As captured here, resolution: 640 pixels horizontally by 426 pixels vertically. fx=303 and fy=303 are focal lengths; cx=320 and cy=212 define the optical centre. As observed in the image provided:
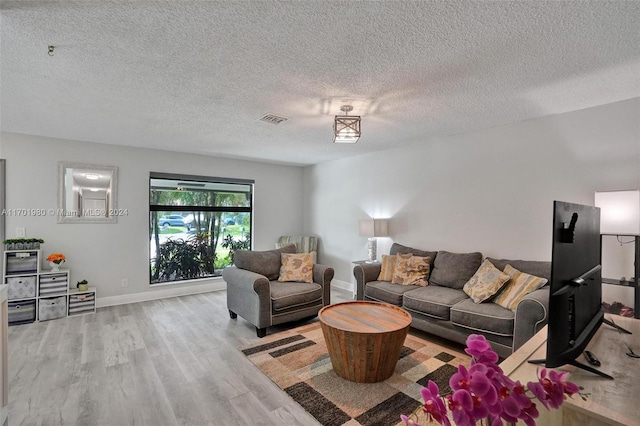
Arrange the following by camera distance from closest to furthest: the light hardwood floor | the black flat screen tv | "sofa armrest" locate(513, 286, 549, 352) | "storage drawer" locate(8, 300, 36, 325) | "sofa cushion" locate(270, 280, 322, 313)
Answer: the black flat screen tv < the light hardwood floor < "sofa armrest" locate(513, 286, 549, 352) < "sofa cushion" locate(270, 280, 322, 313) < "storage drawer" locate(8, 300, 36, 325)

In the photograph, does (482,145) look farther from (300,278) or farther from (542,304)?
(300,278)

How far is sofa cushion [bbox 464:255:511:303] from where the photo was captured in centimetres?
297

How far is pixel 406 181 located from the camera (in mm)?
4551

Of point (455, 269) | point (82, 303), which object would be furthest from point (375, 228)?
point (82, 303)

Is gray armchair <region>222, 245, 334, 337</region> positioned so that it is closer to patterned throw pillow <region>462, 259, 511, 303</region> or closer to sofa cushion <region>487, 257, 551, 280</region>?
patterned throw pillow <region>462, 259, 511, 303</region>

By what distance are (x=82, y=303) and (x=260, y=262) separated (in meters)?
2.49

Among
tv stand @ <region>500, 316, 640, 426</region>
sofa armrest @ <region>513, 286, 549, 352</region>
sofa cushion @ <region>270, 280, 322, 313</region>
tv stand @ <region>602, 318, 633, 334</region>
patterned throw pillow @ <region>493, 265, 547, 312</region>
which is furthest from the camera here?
sofa cushion @ <region>270, 280, 322, 313</region>

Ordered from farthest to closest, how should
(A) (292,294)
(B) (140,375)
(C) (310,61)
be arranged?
(A) (292,294) → (B) (140,375) → (C) (310,61)

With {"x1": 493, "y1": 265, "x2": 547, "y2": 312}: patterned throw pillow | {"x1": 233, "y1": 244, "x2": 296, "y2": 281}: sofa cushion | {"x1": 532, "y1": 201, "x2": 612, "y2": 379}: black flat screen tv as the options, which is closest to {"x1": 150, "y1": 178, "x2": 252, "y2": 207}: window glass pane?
{"x1": 233, "y1": 244, "x2": 296, "y2": 281}: sofa cushion

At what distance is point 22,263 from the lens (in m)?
3.77

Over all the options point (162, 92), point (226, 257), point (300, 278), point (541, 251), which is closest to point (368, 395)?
point (300, 278)

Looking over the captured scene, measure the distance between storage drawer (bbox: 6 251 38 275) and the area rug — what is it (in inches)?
120

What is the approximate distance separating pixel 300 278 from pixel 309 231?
8.36 ft

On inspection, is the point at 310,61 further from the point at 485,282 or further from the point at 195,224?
the point at 195,224
